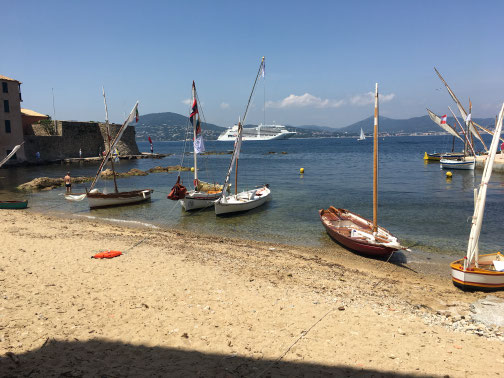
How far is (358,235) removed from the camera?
50.5 feet

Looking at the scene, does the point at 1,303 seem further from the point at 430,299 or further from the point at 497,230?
the point at 497,230

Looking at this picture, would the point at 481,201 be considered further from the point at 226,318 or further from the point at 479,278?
the point at 226,318

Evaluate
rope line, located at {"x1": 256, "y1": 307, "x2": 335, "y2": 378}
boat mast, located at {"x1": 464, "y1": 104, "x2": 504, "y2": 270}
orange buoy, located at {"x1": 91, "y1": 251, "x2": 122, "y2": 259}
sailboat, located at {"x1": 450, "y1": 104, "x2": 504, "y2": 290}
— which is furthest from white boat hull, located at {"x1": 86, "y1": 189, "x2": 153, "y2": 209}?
boat mast, located at {"x1": 464, "y1": 104, "x2": 504, "y2": 270}

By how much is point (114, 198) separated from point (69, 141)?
48.8 meters

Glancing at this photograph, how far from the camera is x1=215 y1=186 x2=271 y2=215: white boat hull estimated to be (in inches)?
864

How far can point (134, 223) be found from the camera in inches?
819

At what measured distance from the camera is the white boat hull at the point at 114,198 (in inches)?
967

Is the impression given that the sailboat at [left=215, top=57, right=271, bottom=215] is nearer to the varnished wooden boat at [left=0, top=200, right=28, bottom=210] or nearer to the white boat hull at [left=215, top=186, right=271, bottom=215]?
the white boat hull at [left=215, top=186, right=271, bottom=215]

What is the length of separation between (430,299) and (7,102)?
6012 centimetres

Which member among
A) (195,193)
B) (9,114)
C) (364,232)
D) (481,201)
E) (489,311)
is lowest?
(489,311)

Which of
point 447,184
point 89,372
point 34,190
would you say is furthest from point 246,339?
point 447,184

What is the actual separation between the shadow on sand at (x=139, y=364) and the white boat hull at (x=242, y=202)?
15.7 m

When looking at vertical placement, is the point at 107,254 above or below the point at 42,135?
below

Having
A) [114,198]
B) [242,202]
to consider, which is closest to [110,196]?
[114,198]
